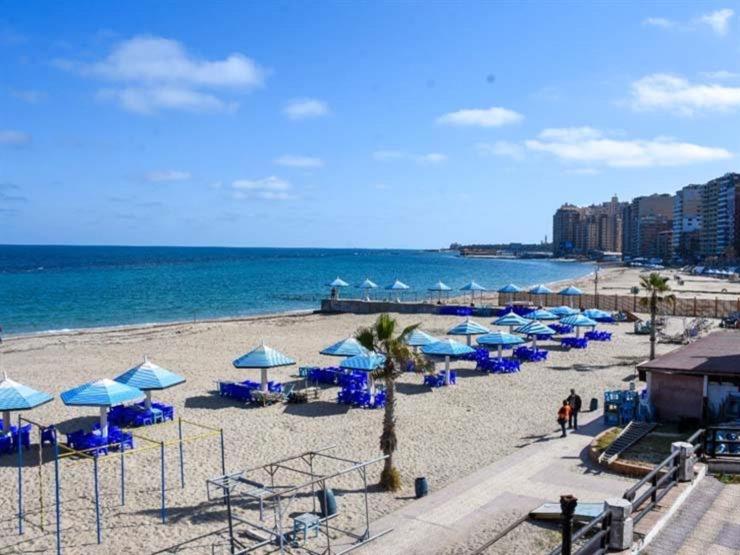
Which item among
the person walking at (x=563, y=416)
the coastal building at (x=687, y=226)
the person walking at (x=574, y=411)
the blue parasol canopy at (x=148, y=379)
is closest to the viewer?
the person walking at (x=563, y=416)

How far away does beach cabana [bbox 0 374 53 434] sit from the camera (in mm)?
16312

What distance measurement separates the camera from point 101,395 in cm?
1694

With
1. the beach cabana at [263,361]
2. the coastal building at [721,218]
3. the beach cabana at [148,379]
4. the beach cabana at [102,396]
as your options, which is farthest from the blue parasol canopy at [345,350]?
the coastal building at [721,218]

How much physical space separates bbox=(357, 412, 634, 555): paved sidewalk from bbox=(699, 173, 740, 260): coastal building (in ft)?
509

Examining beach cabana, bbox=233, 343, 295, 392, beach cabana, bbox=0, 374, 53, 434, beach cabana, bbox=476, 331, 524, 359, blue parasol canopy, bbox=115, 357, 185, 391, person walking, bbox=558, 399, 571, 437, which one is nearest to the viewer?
beach cabana, bbox=0, 374, 53, 434

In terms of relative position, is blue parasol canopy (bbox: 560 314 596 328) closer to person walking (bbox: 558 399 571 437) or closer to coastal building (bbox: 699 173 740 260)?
person walking (bbox: 558 399 571 437)

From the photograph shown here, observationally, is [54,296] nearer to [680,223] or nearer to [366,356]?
[366,356]

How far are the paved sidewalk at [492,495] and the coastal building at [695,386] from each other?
2.75 m

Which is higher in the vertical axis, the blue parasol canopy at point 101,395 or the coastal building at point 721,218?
the coastal building at point 721,218

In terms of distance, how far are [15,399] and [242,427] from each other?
600 cm

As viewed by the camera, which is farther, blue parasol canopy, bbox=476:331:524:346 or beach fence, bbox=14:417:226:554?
blue parasol canopy, bbox=476:331:524:346

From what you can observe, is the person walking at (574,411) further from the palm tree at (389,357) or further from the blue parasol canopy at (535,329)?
the blue parasol canopy at (535,329)

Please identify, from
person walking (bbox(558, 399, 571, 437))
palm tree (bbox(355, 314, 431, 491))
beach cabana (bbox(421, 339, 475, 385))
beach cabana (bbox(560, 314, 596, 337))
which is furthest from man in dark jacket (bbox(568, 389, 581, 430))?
beach cabana (bbox(560, 314, 596, 337))

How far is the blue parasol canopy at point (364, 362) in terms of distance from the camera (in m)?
21.2
